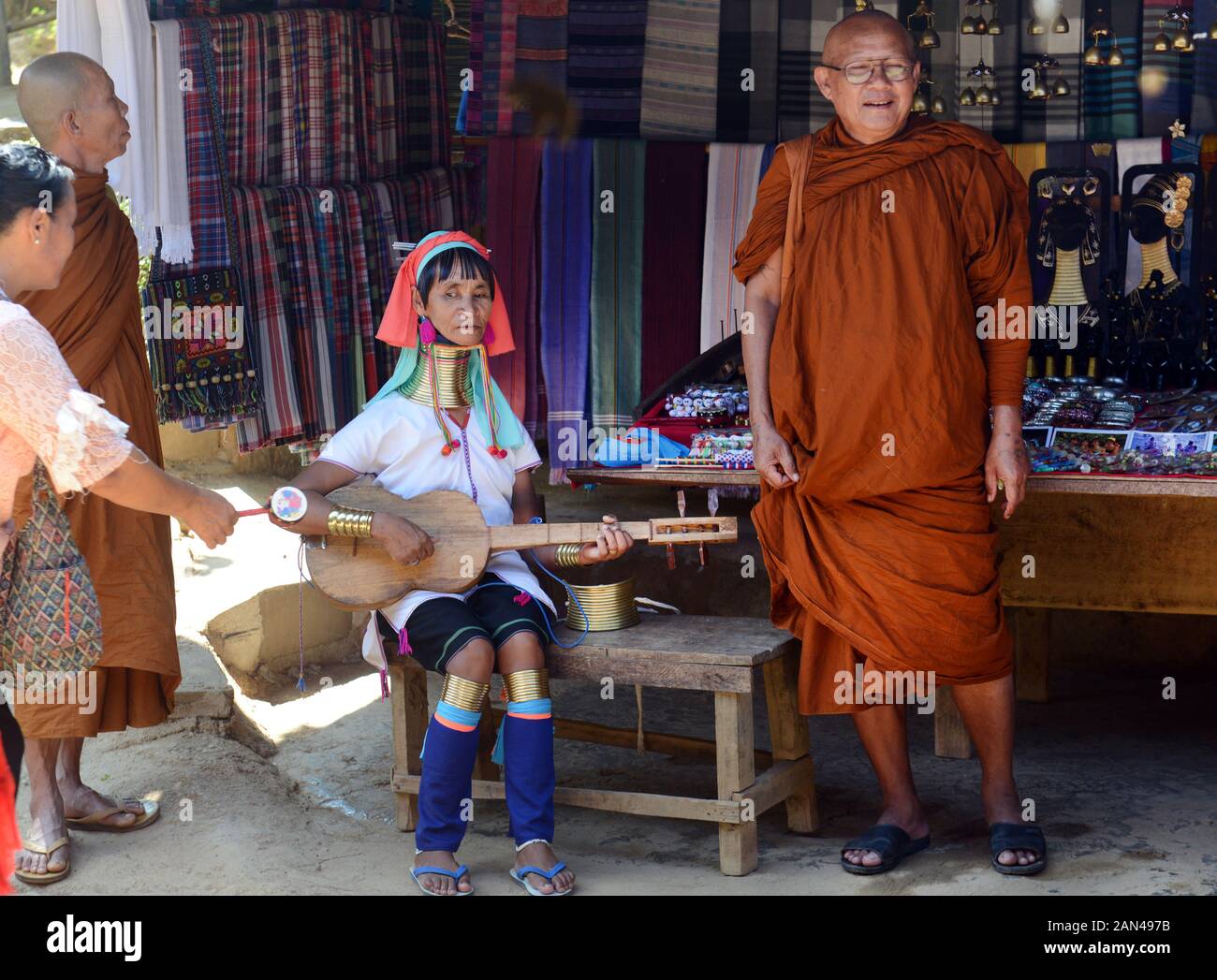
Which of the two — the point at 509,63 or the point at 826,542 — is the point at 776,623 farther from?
the point at 509,63

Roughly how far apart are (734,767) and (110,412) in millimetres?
2059

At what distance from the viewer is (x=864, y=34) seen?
3922mm

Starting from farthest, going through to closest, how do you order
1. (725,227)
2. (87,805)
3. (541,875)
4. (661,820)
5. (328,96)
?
(725,227) < (328,96) < (661,820) < (87,805) < (541,875)

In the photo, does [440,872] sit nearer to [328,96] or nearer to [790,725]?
[790,725]

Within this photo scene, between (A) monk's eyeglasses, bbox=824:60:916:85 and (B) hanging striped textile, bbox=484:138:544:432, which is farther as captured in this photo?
(B) hanging striped textile, bbox=484:138:544:432

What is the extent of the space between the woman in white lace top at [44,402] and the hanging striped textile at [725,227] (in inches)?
125

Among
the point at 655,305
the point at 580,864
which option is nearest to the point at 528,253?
the point at 655,305

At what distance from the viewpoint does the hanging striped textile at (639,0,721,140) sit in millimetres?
5949

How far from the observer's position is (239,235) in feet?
17.8

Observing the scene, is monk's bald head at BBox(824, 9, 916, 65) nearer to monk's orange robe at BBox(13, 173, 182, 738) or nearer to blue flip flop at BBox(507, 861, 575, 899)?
monk's orange robe at BBox(13, 173, 182, 738)

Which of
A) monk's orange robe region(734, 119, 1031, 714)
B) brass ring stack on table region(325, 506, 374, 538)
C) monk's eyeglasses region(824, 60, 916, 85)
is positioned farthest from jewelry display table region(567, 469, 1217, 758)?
monk's eyeglasses region(824, 60, 916, 85)

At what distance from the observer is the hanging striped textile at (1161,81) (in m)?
5.54

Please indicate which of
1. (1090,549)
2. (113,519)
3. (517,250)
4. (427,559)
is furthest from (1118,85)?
(113,519)

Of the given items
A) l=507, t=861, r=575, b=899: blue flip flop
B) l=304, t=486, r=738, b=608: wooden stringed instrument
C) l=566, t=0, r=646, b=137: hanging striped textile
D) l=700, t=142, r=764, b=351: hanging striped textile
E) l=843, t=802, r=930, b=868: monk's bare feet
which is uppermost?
l=566, t=0, r=646, b=137: hanging striped textile
